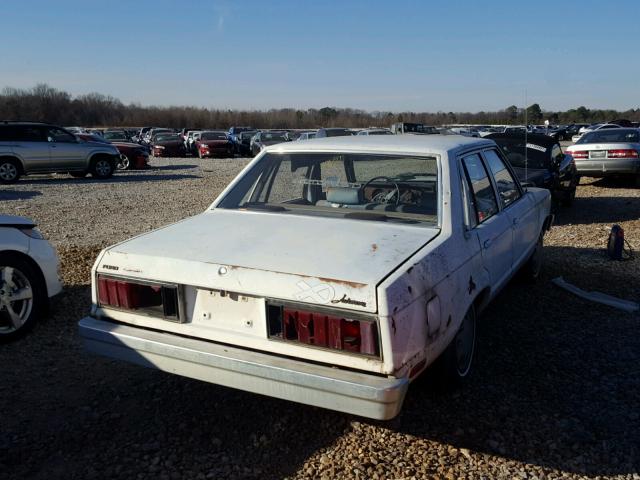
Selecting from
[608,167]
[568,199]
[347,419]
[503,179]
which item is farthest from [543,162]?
[347,419]

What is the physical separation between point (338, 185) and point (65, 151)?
1565cm

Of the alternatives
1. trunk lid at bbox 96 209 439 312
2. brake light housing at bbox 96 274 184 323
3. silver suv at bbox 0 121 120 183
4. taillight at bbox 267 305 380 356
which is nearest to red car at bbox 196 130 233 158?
silver suv at bbox 0 121 120 183

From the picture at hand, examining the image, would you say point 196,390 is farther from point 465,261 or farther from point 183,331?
point 465,261

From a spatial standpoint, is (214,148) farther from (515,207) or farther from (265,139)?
(515,207)

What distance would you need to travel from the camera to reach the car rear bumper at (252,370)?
2656mm

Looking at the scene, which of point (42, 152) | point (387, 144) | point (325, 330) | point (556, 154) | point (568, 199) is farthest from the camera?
point (42, 152)

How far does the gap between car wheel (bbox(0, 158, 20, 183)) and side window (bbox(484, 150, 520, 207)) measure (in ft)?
50.6

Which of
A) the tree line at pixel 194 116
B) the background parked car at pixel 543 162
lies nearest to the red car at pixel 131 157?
the background parked car at pixel 543 162

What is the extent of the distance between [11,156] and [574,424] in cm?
1700

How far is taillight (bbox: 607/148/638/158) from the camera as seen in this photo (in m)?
14.1

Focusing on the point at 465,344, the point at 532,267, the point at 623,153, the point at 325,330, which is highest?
the point at 325,330

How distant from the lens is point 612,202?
12.5m

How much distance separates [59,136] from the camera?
17.8 m

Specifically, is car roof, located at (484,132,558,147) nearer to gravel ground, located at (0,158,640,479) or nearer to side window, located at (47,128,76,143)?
gravel ground, located at (0,158,640,479)
